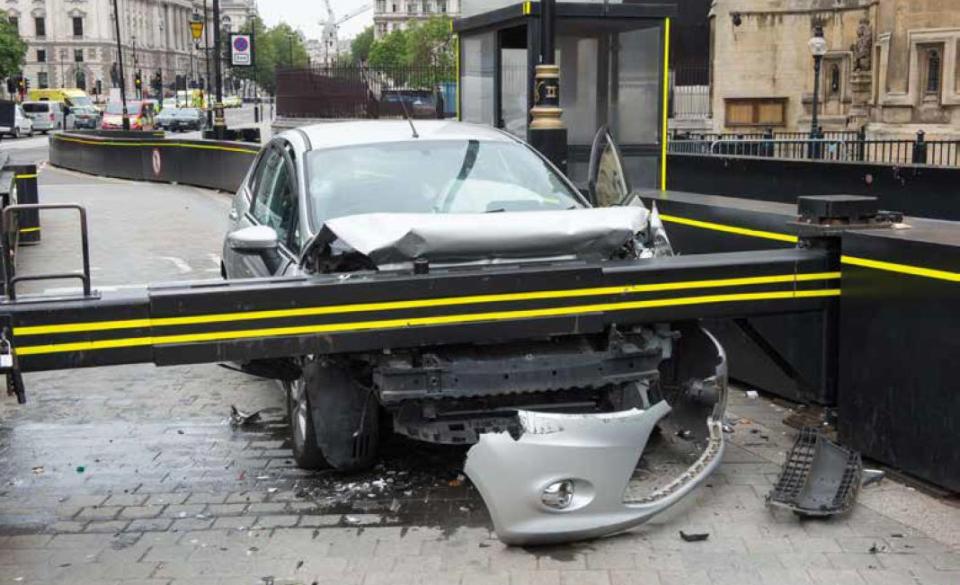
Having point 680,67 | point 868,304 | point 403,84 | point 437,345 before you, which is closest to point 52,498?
point 437,345

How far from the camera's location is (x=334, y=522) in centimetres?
552

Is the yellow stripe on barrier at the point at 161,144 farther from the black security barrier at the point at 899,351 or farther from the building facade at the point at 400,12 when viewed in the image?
the building facade at the point at 400,12

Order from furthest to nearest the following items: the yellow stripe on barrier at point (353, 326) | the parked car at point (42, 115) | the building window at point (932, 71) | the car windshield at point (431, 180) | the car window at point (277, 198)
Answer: the parked car at point (42, 115), the building window at point (932, 71), the car window at point (277, 198), the car windshield at point (431, 180), the yellow stripe on barrier at point (353, 326)

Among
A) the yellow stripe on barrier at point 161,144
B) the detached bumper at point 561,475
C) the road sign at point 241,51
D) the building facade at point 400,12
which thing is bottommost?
the detached bumper at point 561,475

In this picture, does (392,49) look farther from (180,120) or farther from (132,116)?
(132,116)

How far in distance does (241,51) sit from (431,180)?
34.7 metres

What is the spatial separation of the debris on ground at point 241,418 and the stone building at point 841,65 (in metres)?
23.1

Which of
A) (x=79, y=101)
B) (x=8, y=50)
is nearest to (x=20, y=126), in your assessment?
(x=79, y=101)

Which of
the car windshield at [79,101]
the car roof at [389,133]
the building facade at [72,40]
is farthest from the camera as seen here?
the building facade at [72,40]

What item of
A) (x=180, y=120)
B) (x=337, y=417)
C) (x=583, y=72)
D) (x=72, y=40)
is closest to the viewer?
(x=337, y=417)

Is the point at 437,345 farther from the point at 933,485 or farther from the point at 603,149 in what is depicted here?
the point at 933,485

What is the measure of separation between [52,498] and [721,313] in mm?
3654

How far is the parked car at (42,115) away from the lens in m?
72.8

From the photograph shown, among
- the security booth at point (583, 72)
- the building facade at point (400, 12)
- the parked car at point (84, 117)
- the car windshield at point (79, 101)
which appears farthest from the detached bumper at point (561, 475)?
the building facade at point (400, 12)
